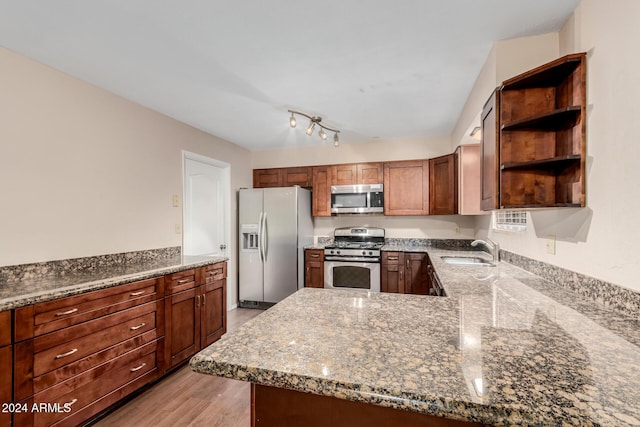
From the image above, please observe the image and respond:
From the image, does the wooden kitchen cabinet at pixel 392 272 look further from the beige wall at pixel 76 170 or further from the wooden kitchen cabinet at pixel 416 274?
the beige wall at pixel 76 170

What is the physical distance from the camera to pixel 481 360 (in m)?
0.75

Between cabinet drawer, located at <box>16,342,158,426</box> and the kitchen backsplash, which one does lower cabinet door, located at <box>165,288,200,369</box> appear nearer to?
cabinet drawer, located at <box>16,342,158,426</box>

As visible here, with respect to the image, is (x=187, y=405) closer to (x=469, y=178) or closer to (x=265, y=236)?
(x=265, y=236)

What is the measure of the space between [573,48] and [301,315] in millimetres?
1946

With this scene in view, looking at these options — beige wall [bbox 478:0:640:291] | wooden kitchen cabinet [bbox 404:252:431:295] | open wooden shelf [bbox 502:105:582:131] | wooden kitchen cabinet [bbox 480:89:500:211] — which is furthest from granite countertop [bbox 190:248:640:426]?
wooden kitchen cabinet [bbox 404:252:431:295]

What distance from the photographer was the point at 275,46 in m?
1.83

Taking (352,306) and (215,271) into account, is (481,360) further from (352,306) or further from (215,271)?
(215,271)

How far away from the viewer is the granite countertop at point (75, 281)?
148cm

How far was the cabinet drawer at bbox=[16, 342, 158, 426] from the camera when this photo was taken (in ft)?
5.02

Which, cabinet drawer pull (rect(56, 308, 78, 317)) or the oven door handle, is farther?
the oven door handle

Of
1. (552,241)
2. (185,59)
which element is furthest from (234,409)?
(185,59)

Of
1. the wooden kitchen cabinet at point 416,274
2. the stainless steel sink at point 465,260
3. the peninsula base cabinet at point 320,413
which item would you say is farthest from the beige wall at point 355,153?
the peninsula base cabinet at point 320,413

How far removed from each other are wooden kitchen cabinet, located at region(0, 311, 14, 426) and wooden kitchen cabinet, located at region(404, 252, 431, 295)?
3471 mm

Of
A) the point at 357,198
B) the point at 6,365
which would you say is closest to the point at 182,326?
the point at 6,365
